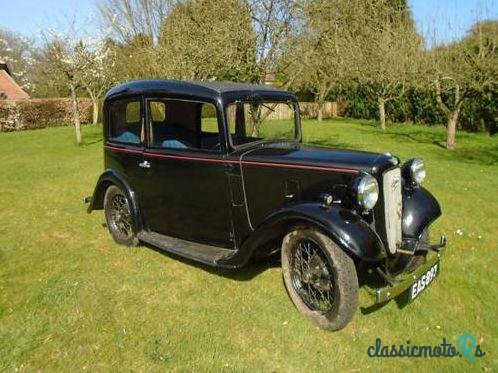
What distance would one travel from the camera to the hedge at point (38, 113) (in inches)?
875

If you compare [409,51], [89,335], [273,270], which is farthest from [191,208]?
[409,51]

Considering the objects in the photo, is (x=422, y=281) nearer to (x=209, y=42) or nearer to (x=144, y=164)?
(x=144, y=164)

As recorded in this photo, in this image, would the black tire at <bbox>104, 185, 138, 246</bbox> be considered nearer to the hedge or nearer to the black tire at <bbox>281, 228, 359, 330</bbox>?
the black tire at <bbox>281, 228, 359, 330</bbox>

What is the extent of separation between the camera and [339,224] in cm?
333

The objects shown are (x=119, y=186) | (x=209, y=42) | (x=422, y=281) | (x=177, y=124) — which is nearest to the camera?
(x=422, y=281)

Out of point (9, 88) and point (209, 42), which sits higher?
point (9, 88)

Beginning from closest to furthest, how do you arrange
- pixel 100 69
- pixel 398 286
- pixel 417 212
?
pixel 398 286, pixel 417 212, pixel 100 69

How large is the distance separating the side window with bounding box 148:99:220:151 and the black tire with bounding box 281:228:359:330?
1.63 m

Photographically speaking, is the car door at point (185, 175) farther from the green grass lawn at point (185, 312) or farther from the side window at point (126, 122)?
the green grass lawn at point (185, 312)

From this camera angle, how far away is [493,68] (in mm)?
13219

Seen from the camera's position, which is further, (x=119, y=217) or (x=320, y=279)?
(x=119, y=217)

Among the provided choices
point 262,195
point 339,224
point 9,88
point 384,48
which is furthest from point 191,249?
point 9,88

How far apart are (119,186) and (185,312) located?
2041 millimetres

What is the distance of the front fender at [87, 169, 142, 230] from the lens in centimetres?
507
